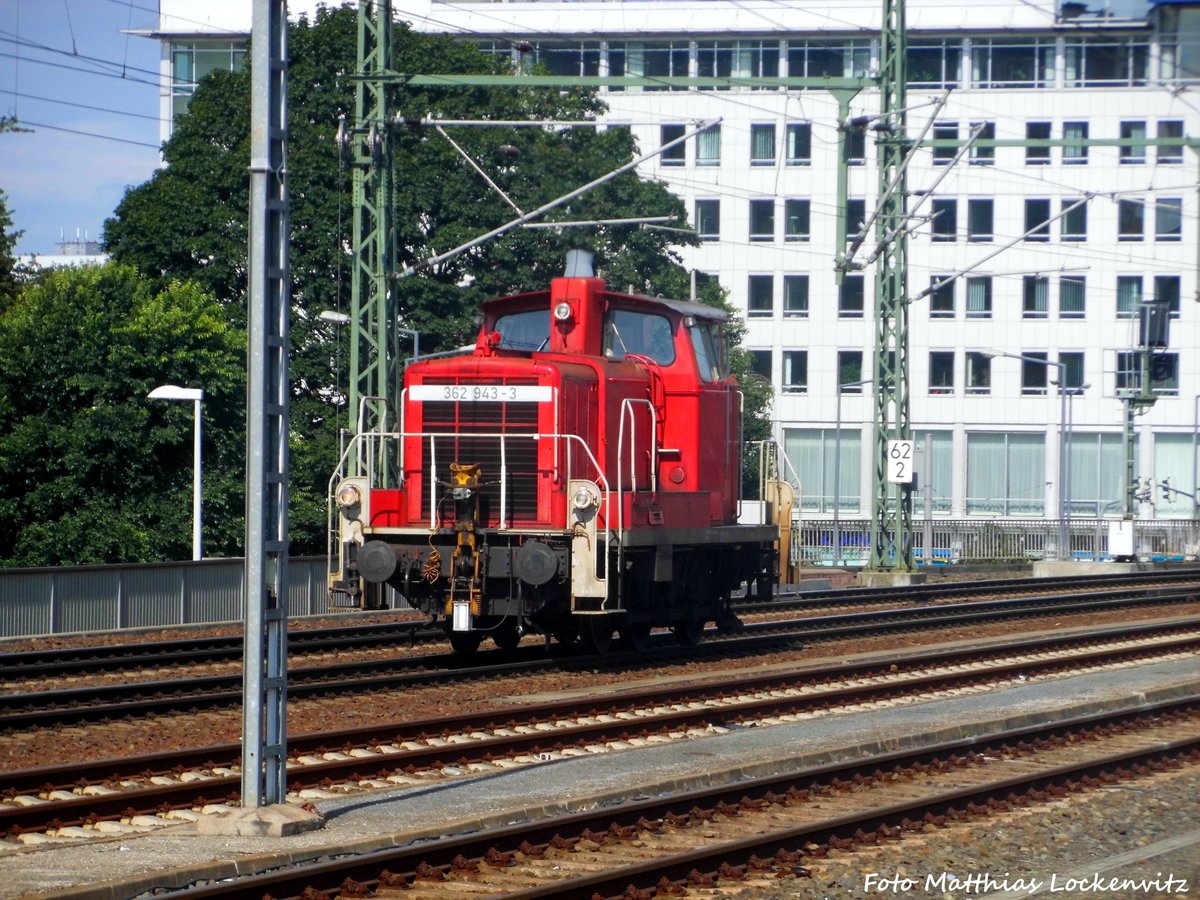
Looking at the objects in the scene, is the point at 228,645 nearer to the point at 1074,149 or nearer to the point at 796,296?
the point at 796,296

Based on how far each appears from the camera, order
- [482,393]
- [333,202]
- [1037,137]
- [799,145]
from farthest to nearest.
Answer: [799,145]
[1037,137]
[333,202]
[482,393]

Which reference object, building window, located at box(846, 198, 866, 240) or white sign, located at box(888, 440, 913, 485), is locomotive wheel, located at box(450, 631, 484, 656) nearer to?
white sign, located at box(888, 440, 913, 485)

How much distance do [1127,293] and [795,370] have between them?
1415cm

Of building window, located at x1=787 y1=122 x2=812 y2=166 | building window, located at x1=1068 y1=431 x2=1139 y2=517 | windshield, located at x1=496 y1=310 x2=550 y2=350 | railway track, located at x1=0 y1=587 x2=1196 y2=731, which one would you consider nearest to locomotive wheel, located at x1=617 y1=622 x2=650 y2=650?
railway track, located at x1=0 y1=587 x2=1196 y2=731

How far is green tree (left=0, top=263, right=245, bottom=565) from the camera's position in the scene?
97.4 feet

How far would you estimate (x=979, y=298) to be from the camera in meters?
64.4

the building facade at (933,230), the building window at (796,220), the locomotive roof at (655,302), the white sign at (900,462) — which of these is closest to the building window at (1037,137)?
the building facade at (933,230)

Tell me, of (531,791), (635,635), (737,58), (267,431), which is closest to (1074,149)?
(737,58)

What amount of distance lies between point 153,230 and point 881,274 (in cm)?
2122

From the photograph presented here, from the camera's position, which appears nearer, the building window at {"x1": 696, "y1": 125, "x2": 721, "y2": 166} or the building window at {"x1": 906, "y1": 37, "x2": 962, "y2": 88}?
the building window at {"x1": 906, "y1": 37, "x2": 962, "y2": 88}

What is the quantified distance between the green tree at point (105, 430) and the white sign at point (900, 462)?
13918 millimetres

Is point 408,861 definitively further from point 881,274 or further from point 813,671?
point 881,274

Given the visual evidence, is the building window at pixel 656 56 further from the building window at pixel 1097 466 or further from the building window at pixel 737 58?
the building window at pixel 1097 466

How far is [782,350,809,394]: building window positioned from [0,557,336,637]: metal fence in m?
42.9
